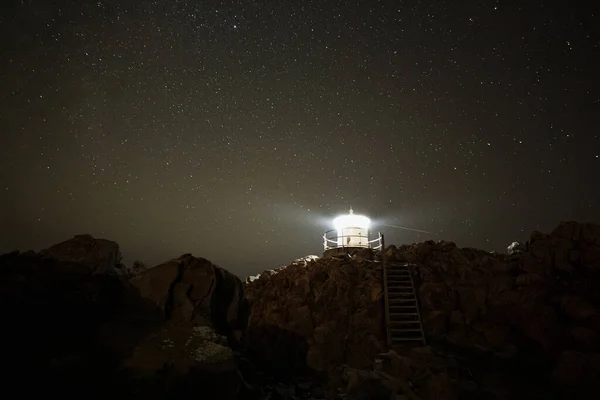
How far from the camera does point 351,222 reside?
2522cm

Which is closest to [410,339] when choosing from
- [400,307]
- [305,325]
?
[400,307]

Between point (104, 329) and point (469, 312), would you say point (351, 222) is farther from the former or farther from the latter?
point (104, 329)

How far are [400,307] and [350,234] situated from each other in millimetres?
8455

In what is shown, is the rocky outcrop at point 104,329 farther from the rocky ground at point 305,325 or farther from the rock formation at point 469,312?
the rock formation at point 469,312

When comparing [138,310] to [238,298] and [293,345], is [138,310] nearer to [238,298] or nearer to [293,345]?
[238,298]

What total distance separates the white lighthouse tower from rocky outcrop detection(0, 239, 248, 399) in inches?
577

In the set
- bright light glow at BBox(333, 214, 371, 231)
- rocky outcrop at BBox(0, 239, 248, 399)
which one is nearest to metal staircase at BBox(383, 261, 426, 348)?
bright light glow at BBox(333, 214, 371, 231)

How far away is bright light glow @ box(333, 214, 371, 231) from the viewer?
25219mm

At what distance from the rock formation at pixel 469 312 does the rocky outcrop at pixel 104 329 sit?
24.3 feet

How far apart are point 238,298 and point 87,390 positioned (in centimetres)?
582

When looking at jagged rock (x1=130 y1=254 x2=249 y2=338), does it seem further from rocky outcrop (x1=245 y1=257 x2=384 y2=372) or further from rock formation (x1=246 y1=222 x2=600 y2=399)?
rock formation (x1=246 y1=222 x2=600 y2=399)

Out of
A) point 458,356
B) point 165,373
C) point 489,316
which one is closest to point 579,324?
point 489,316

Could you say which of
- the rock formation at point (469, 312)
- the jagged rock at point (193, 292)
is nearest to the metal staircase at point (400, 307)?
the rock formation at point (469, 312)

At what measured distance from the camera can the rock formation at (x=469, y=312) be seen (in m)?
12.7
